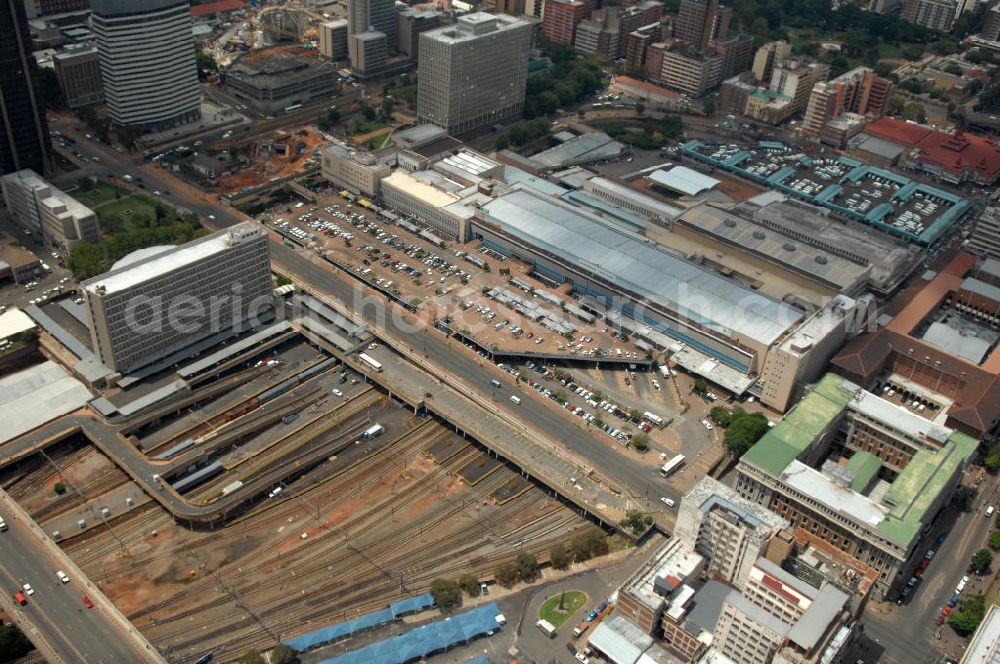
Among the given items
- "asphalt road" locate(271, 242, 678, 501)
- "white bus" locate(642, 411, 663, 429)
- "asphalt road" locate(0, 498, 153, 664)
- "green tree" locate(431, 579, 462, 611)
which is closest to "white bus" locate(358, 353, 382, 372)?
"asphalt road" locate(271, 242, 678, 501)

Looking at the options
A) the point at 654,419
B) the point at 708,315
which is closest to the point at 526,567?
the point at 654,419

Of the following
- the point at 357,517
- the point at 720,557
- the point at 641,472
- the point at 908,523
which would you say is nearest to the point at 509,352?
the point at 641,472

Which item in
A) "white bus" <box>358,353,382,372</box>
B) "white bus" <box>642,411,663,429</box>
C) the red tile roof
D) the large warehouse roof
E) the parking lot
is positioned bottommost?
"white bus" <box>642,411,663,429</box>

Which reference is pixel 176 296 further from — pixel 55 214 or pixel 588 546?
pixel 588 546

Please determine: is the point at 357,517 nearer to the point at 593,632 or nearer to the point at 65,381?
the point at 593,632

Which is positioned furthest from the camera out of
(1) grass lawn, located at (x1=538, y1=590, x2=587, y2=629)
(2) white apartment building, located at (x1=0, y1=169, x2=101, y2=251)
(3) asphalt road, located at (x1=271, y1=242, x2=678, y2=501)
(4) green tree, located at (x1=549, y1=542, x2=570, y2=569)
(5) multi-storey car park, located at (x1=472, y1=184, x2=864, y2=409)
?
(2) white apartment building, located at (x1=0, y1=169, x2=101, y2=251)

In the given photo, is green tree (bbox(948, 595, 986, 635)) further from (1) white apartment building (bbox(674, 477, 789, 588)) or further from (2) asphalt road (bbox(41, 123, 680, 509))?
(2) asphalt road (bbox(41, 123, 680, 509))

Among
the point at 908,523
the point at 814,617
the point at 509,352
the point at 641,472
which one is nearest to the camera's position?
the point at 814,617
